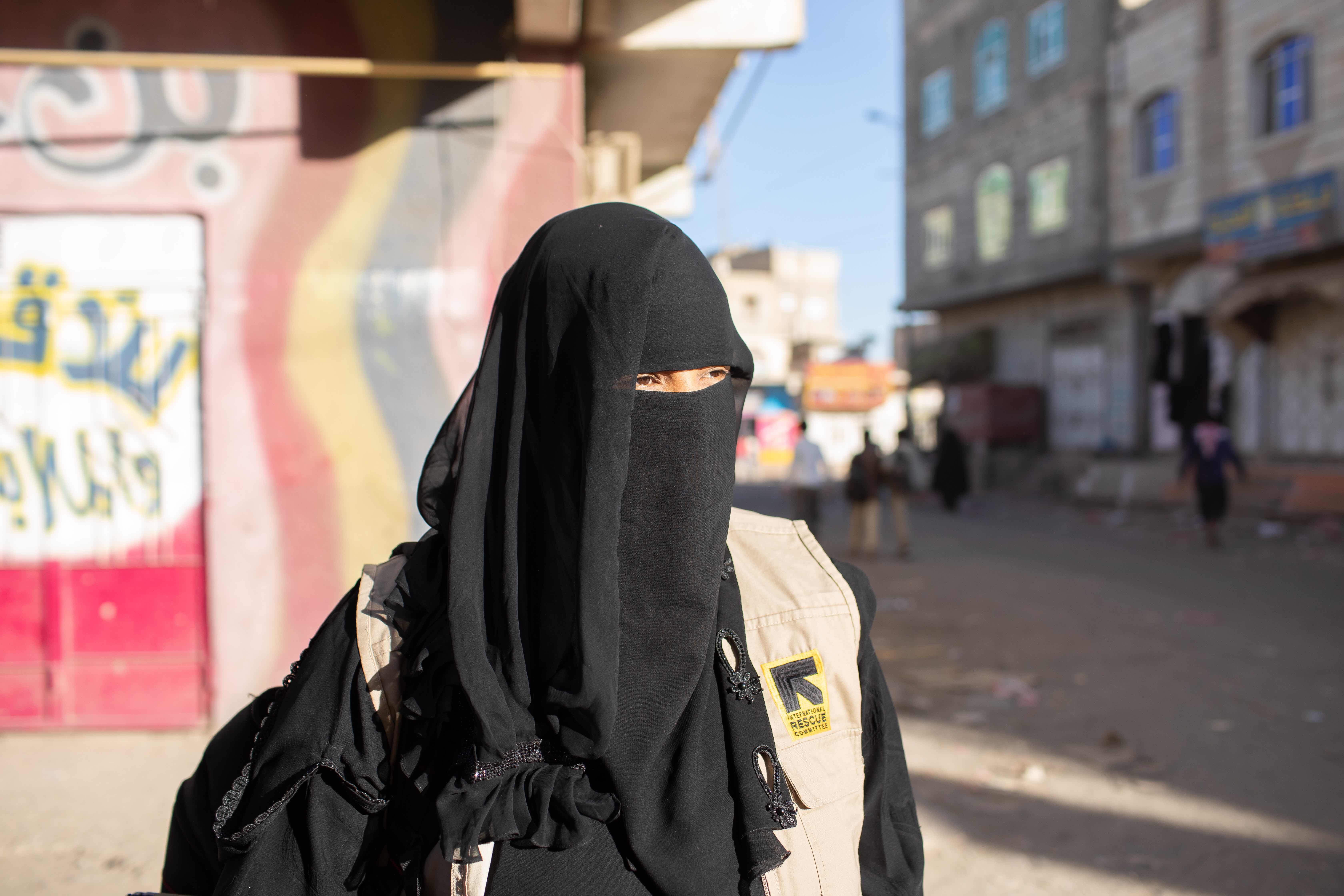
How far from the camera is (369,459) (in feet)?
14.4

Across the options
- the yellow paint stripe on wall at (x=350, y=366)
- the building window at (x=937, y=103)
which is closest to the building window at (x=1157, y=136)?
the building window at (x=937, y=103)

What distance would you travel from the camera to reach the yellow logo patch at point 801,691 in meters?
1.32

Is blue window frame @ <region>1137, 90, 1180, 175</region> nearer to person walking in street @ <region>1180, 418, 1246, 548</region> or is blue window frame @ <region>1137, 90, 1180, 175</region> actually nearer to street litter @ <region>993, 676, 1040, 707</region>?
person walking in street @ <region>1180, 418, 1246, 548</region>

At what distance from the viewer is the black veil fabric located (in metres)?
1.18

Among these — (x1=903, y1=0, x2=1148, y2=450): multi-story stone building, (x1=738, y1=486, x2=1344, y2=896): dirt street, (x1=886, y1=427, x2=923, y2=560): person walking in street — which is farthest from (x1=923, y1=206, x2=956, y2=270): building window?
(x1=738, y1=486, x2=1344, y2=896): dirt street

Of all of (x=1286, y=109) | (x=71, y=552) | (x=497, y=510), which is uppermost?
(x=1286, y=109)

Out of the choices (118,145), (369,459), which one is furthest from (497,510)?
(118,145)

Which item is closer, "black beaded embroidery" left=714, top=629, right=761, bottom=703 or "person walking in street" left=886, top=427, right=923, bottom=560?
"black beaded embroidery" left=714, top=629, right=761, bottom=703

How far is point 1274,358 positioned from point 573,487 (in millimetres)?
15884

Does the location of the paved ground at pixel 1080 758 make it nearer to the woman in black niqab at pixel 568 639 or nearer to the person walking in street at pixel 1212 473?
the woman in black niqab at pixel 568 639

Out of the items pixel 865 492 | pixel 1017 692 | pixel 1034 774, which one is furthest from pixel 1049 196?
pixel 1034 774

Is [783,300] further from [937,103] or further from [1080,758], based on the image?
[1080,758]

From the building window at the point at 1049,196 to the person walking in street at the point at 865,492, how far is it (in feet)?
33.4

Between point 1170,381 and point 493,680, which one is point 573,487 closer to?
point 493,680
